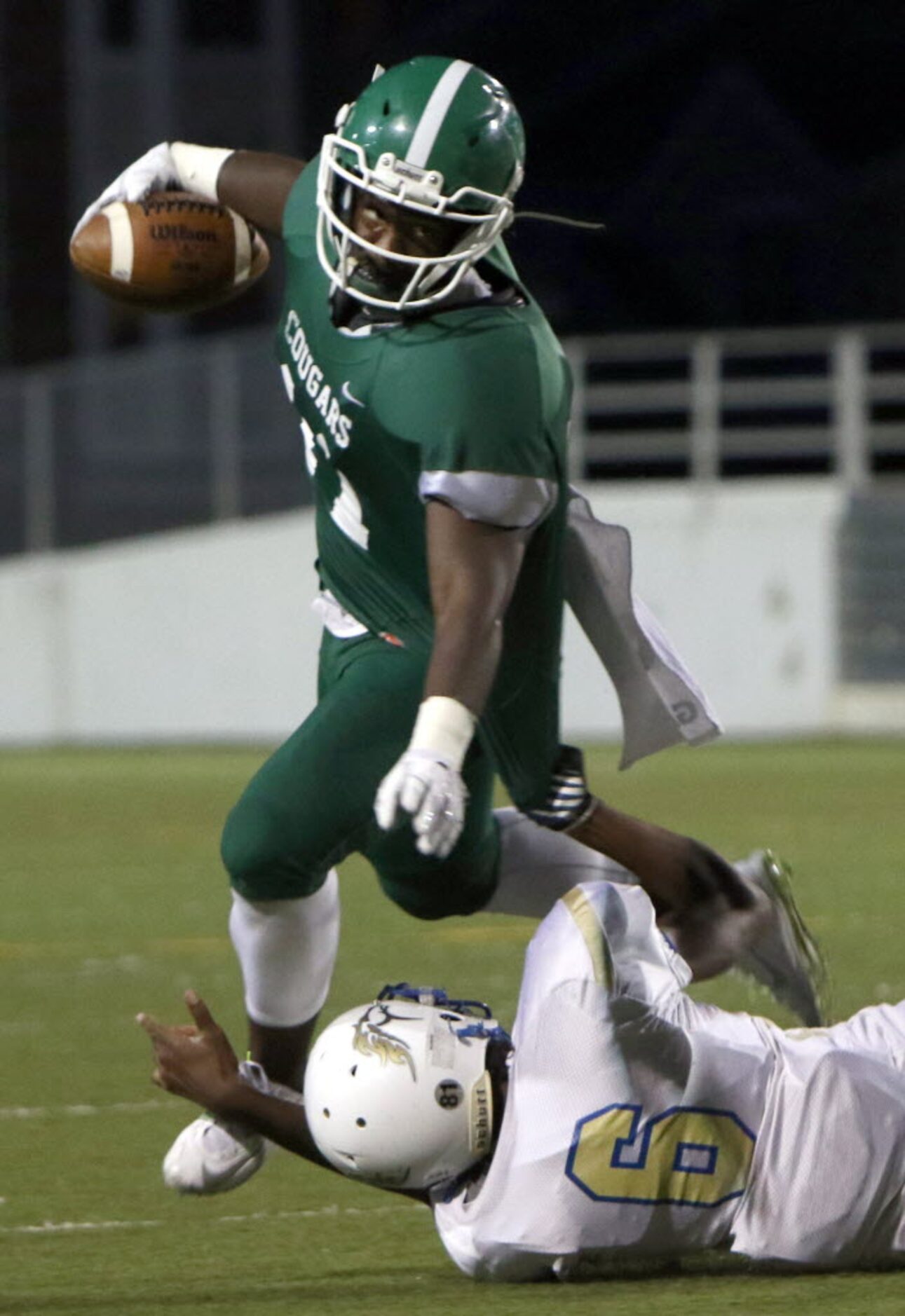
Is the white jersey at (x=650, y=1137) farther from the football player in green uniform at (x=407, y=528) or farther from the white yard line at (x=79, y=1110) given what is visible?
the white yard line at (x=79, y=1110)

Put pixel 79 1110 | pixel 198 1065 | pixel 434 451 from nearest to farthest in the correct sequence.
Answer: pixel 198 1065 → pixel 434 451 → pixel 79 1110

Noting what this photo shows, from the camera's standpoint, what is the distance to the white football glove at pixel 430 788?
3.54m

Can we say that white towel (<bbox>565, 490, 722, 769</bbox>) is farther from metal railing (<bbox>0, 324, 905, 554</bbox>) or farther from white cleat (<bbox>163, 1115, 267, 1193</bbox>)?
metal railing (<bbox>0, 324, 905, 554</bbox>)

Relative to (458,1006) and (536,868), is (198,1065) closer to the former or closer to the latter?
(458,1006)

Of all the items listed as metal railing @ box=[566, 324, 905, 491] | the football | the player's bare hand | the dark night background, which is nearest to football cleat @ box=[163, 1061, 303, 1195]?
the player's bare hand

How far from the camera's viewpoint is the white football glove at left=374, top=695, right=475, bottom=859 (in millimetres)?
3543

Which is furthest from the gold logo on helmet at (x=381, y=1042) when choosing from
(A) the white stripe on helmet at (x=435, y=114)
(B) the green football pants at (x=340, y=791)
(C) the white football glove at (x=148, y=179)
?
(C) the white football glove at (x=148, y=179)

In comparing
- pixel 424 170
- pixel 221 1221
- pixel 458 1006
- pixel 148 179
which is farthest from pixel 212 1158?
pixel 148 179

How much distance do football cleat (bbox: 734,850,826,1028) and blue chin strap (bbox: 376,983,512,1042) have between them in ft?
3.63

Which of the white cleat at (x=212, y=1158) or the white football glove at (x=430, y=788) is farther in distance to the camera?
the white cleat at (x=212, y=1158)

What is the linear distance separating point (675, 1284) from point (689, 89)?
61.1 ft

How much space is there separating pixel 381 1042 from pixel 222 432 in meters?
13.4

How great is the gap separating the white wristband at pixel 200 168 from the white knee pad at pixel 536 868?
3.91 feet

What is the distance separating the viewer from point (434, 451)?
3.94m
